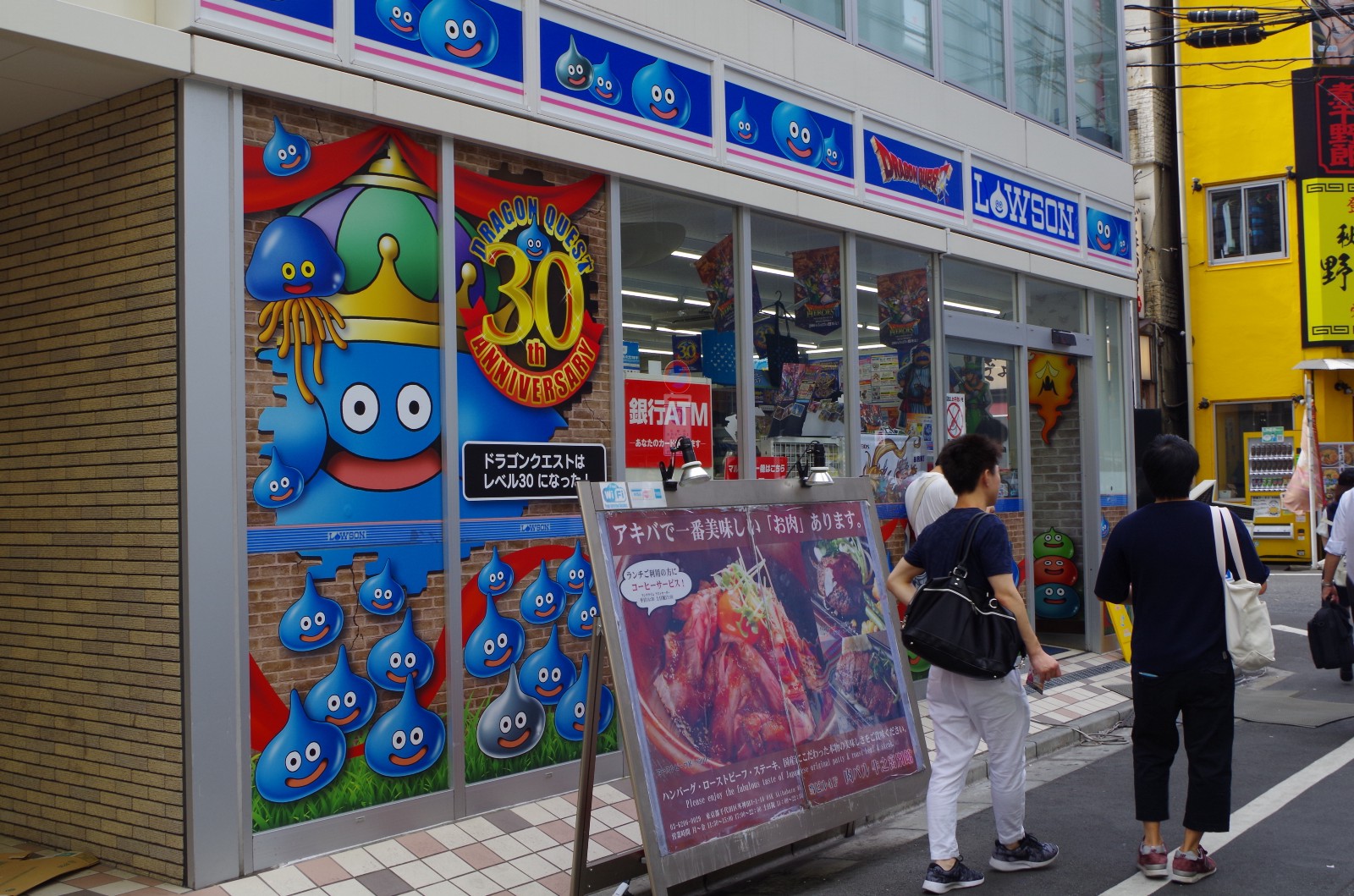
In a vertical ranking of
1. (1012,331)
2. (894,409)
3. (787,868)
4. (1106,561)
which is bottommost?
(787,868)

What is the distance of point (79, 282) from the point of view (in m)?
Answer: 5.77

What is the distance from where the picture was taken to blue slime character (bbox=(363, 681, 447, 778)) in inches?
233

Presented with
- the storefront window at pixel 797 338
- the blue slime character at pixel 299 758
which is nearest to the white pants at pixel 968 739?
the blue slime character at pixel 299 758

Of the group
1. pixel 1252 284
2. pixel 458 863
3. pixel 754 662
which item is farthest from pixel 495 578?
pixel 1252 284

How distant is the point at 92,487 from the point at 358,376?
1.28m

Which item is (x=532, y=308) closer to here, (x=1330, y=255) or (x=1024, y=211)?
(x=1024, y=211)

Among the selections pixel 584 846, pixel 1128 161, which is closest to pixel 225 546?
pixel 584 846

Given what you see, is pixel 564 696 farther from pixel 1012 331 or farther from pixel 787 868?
pixel 1012 331

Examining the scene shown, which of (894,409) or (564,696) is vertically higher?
(894,409)

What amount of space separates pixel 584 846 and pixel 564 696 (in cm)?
191

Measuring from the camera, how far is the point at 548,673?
22.3 ft

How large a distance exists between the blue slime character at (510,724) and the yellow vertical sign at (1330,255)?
20.9 m

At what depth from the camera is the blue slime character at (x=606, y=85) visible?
7281mm

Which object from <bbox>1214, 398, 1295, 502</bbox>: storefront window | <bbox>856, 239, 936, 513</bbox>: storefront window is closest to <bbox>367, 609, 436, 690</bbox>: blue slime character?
<bbox>856, 239, 936, 513</bbox>: storefront window
